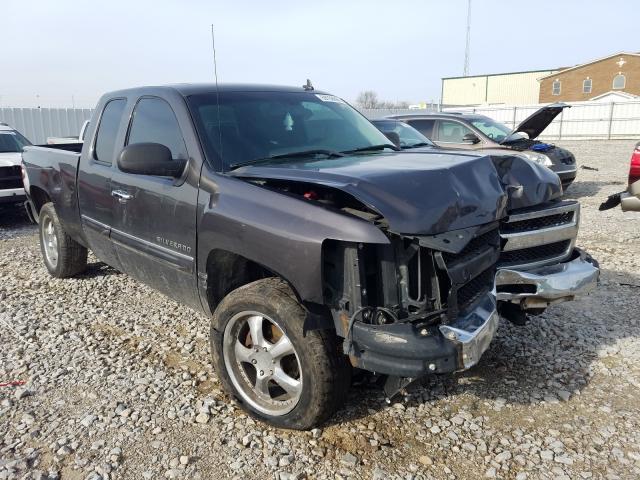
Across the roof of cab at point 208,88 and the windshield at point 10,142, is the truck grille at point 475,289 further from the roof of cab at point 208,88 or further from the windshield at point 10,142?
the windshield at point 10,142

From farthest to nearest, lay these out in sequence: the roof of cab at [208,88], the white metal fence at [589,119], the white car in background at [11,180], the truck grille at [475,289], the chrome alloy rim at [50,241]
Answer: the white metal fence at [589,119]
the white car in background at [11,180]
the chrome alloy rim at [50,241]
the roof of cab at [208,88]
the truck grille at [475,289]

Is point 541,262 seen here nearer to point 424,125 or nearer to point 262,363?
point 262,363

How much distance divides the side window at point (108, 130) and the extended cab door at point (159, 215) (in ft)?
0.93

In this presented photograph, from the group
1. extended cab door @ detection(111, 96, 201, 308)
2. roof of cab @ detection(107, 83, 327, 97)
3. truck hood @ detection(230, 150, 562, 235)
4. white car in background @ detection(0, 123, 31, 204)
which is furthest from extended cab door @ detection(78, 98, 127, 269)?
white car in background @ detection(0, 123, 31, 204)

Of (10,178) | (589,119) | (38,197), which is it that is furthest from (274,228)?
(589,119)

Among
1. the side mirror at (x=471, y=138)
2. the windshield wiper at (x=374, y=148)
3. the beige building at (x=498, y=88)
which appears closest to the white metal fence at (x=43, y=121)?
the side mirror at (x=471, y=138)

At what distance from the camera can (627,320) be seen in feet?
14.5

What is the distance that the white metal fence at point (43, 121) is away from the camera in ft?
59.3

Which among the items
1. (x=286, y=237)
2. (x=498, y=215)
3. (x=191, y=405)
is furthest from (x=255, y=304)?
(x=498, y=215)

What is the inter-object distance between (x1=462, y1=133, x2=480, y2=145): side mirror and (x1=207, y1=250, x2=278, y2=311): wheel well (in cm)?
737

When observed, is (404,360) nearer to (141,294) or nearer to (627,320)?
(627,320)

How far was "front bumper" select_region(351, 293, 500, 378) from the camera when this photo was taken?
2410 mm

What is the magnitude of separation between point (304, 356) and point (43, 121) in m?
19.4

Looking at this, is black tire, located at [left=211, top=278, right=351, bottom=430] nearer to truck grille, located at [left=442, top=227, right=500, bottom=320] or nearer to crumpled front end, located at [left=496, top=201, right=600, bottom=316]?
truck grille, located at [left=442, top=227, right=500, bottom=320]
